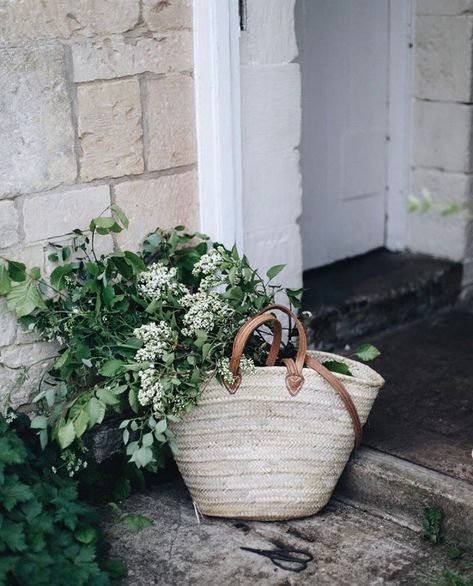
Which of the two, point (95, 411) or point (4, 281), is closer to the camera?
point (95, 411)

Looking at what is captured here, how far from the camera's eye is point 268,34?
3932 mm

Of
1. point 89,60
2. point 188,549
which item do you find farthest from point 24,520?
point 89,60

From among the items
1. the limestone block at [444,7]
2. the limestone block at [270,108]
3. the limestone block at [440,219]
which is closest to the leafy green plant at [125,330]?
the limestone block at [270,108]

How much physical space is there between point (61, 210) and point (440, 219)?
226 centimetres

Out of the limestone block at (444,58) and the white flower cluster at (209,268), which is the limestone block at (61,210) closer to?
the white flower cluster at (209,268)

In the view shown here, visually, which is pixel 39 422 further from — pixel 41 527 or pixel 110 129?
pixel 110 129

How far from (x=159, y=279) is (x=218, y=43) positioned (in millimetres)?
906

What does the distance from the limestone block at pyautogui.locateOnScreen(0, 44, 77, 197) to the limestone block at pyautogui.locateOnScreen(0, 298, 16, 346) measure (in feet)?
1.29

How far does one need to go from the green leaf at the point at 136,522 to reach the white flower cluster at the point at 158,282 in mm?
755

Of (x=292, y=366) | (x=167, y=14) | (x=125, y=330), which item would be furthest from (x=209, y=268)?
(x=167, y=14)

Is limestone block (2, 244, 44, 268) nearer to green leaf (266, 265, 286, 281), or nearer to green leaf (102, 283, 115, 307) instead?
green leaf (102, 283, 115, 307)

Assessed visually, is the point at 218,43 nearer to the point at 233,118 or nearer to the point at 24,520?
the point at 233,118

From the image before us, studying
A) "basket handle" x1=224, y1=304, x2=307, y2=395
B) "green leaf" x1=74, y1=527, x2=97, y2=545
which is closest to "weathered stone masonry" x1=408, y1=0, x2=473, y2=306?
"basket handle" x1=224, y1=304, x2=307, y2=395

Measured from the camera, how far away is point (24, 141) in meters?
3.38
